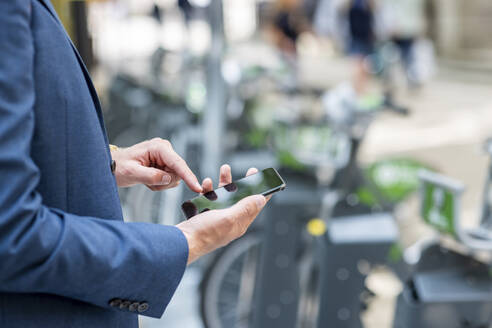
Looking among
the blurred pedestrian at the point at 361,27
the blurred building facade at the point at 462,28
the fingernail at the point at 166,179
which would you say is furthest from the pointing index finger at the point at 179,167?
the blurred building facade at the point at 462,28

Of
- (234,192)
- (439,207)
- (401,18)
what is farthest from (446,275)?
(401,18)

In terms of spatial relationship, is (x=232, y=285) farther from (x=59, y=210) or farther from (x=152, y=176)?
(x=59, y=210)

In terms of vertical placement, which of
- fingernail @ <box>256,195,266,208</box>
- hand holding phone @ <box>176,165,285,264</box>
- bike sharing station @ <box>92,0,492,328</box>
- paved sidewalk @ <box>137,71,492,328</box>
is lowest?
paved sidewalk @ <box>137,71,492,328</box>

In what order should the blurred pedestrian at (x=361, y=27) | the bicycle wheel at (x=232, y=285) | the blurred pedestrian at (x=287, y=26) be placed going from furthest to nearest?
the blurred pedestrian at (x=287, y=26) < the blurred pedestrian at (x=361, y=27) < the bicycle wheel at (x=232, y=285)

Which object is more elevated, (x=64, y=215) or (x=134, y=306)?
(x=64, y=215)

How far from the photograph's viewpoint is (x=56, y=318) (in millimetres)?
982

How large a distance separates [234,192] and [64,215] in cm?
36

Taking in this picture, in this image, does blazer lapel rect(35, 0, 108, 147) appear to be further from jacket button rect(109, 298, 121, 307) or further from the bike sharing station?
the bike sharing station

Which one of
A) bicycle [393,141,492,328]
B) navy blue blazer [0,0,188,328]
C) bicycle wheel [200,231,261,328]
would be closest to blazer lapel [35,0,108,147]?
→ navy blue blazer [0,0,188,328]

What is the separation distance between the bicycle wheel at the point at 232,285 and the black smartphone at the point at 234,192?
154 cm

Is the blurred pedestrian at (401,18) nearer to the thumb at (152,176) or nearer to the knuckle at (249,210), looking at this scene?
the thumb at (152,176)

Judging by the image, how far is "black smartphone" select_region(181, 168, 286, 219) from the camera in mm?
1131

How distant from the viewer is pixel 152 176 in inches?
49.2

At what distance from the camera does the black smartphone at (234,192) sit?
1131 mm
